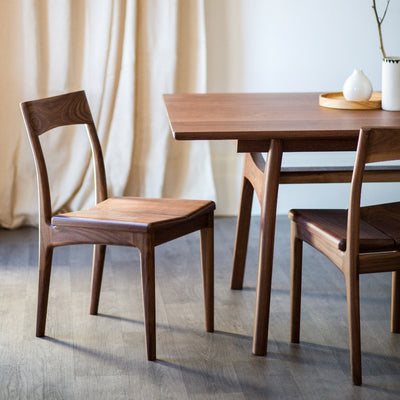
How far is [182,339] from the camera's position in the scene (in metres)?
2.29

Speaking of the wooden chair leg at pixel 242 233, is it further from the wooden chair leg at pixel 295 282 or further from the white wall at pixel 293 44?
the white wall at pixel 293 44

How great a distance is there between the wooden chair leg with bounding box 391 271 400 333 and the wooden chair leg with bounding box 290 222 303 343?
307 millimetres

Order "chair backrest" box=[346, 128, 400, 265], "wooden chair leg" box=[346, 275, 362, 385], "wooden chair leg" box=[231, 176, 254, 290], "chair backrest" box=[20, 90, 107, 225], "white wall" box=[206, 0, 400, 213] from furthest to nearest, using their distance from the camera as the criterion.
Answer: "white wall" box=[206, 0, 400, 213] → "wooden chair leg" box=[231, 176, 254, 290] → "chair backrest" box=[20, 90, 107, 225] → "wooden chair leg" box=[346, 275, 362, 385] → "chair backrest" box=[346, 128, 400, 265]

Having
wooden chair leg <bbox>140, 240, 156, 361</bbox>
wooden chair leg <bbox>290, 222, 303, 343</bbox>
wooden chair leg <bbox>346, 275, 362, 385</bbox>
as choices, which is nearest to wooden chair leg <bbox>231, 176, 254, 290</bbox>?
wooden chair leg <bbox>290, 222, 303, 343</bbox>

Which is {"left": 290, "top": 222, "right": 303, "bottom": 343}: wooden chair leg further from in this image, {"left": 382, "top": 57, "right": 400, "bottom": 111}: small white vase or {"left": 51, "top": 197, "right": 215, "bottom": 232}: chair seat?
{"left": 382, "top": 57, "right": 400, "bottom": 111}: small white vase

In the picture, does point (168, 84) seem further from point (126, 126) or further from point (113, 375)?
point (113, 375)

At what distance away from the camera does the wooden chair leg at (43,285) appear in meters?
2.24

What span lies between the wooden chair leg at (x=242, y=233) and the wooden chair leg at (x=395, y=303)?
0.57 meters

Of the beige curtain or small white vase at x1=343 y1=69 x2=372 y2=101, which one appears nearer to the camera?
small white vase at x1=343 y1=69 x2=372 y2=101

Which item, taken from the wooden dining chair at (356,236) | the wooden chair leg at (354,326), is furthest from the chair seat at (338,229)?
the wooden chair leg at (354,326)

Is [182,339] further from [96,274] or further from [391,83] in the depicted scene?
[391,83]

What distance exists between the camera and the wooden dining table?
2059 mm

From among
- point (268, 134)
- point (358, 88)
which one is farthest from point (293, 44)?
point (268, 134)

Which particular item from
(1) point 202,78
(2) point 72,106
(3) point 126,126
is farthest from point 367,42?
Answer: (2) point 72,106
